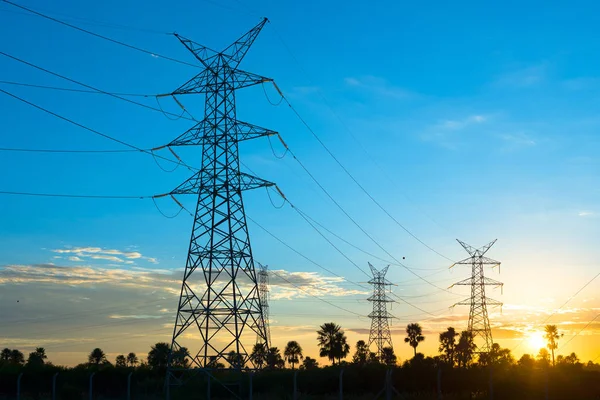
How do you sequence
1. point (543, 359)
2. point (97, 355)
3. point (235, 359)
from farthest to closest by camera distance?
point (97, 355) < point (543, 359) < point (235, 359)

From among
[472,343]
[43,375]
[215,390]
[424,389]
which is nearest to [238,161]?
[215,390]

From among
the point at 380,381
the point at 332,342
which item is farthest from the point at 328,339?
the point at 380,381

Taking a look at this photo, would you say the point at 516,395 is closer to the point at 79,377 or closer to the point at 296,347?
the point at 79,377

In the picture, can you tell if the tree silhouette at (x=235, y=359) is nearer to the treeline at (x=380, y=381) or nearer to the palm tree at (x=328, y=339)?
the treeline at (x=380, y=381)

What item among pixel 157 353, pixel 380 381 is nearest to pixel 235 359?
pixel 380 381

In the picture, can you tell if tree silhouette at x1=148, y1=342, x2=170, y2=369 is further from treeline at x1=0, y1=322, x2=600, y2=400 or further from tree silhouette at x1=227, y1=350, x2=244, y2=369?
tree silhouette at x1=227, y1=350, x2=244, y2=369

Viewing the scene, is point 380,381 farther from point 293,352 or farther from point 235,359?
point 293,352

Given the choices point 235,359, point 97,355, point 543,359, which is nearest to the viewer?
point 235,359

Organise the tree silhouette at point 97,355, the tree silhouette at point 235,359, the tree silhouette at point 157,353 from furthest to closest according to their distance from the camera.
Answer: the tree silhouette at point 97,355 < the tree silhouette at point 157,353 < the tree silhouette at point 235,359

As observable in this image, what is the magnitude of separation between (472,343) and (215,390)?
5572 centimetres

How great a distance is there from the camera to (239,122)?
39.6m

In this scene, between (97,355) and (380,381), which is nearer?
(380,381)

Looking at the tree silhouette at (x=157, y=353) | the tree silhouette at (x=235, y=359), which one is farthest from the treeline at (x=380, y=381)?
the tree silhouette at (x=157, y=353)

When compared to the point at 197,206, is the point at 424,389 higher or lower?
lower
